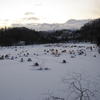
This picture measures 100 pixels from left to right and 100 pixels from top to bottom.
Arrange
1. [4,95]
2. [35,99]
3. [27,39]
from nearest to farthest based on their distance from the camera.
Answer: [35,99]
[4,95]
[27,39]

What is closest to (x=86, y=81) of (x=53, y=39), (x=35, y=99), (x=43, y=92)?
(x=43, y=92)

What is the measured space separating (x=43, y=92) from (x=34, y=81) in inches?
72.1

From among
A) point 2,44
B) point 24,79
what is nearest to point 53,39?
point 2,44

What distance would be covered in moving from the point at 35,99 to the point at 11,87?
6.61 ft

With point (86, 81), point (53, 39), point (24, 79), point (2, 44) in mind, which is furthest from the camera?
point (53, 39)

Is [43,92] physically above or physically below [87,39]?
below

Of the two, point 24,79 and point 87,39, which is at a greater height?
point 87,39

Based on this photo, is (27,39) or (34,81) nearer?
(34,81)

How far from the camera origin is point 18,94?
263 inches

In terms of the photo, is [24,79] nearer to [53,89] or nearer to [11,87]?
[11,87]


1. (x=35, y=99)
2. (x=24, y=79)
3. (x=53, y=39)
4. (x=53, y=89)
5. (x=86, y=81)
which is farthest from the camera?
(x=53, y=39)

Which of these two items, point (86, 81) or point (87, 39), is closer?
point (86, 81)

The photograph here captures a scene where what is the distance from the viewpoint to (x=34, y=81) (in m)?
8.56

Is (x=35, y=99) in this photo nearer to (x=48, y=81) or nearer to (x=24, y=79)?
(x=48, y=81)
